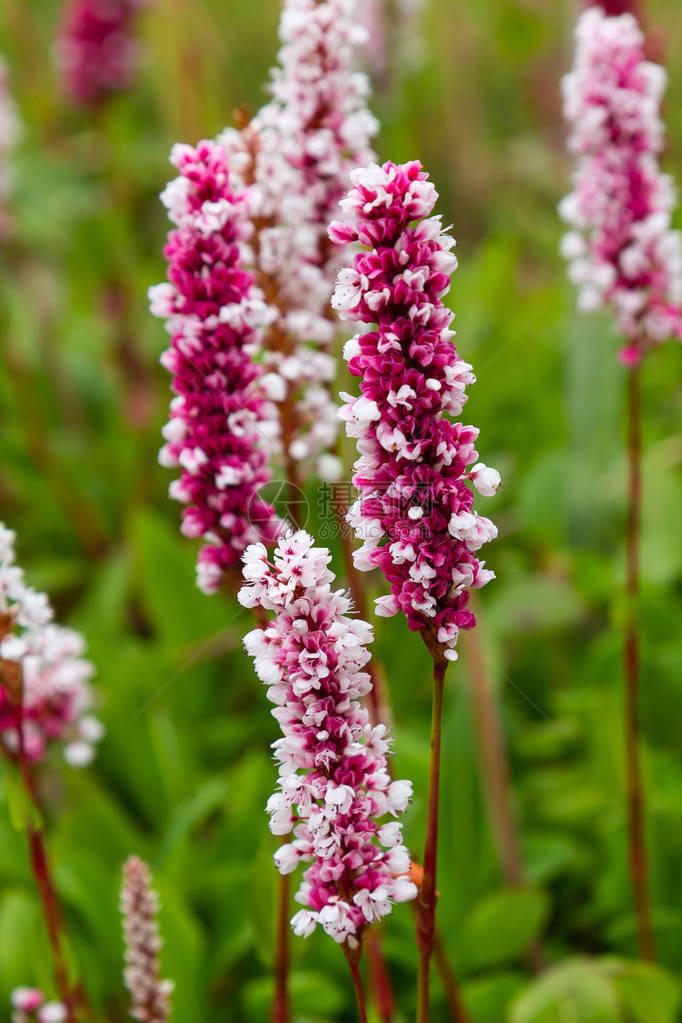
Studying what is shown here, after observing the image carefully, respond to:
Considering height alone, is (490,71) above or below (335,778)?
above

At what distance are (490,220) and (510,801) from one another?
4054 mm

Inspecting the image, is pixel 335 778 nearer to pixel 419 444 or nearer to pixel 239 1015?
pixel 419 444

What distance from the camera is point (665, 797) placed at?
2141 millimetres

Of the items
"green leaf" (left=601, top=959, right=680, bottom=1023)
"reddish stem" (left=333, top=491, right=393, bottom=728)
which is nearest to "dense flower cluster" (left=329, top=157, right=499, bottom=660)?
"reddish stem" (left=333, top=491, right=393, bottom=728)

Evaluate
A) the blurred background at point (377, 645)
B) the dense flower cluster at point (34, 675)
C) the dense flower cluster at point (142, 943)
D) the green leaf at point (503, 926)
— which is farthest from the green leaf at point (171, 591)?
the dense flower cluster at point (142, 943)

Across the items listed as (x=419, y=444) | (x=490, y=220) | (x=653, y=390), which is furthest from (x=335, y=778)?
(x=490, y=220)

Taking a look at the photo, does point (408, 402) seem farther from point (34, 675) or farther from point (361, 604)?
point (34, 675)

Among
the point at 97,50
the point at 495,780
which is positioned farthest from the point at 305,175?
the point at 97,50

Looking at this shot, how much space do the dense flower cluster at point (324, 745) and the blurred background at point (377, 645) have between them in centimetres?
27

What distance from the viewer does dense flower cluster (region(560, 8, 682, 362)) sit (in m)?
1.67

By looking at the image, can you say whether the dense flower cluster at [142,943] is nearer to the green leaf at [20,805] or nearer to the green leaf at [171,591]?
the green leaf at [20,805]

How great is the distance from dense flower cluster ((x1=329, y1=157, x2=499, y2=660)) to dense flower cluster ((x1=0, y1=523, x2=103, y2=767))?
0.43 metres

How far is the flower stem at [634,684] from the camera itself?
1830 mm

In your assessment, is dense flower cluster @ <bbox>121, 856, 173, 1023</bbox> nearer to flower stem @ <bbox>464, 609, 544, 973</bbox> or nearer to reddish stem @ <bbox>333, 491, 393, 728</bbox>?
reddish stem @ <bbox>333, 491, 393, 728</bbox>
